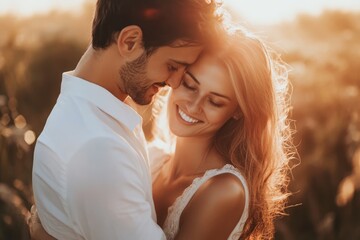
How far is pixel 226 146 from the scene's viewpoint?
3328 mm

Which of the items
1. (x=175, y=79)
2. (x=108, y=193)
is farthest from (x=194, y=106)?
(x=108, y=193)

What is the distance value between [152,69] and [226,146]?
83cm

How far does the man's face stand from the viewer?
264 cm

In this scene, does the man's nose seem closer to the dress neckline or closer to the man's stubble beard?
the man's stubble beard

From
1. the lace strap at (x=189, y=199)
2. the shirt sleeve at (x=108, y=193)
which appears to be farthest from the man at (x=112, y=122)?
the lace strap at (x=189, y=199)

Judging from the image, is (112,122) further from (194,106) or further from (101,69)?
(194,106)

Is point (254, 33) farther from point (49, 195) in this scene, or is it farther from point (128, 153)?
point (49, 195)

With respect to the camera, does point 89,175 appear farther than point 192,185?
No

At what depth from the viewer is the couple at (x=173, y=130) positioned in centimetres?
232

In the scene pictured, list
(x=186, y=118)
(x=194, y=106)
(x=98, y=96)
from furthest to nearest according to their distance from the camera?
(x=186, y=118) → (x=194, y=106) → (x=98, y=96)

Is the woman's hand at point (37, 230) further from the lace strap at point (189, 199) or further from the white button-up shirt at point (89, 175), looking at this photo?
the lace strap at point (189, 199)

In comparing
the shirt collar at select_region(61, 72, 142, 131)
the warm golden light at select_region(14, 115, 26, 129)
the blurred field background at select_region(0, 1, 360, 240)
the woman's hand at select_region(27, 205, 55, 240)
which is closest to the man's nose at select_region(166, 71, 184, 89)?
the shirt collar at select_region(61, 72, 142, 131)

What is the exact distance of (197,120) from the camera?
311 cm

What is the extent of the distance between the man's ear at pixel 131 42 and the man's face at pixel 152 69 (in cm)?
3
